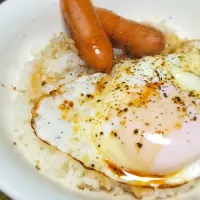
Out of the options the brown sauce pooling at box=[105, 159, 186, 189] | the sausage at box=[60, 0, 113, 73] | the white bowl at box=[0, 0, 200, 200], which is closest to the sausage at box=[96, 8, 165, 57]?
the sausage at box=[60, 0, 113, 73]

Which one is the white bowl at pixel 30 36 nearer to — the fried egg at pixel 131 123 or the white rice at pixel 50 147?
the white rice at pixel 50 147

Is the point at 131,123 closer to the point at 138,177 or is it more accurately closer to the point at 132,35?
the point at 138,177

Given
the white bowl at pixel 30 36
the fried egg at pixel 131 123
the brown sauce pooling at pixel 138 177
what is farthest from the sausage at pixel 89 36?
the brown sauce pooling at pixel 138 177

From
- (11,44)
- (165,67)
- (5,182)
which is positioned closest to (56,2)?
(11,44)

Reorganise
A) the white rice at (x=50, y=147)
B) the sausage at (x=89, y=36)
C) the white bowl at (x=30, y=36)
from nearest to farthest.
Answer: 1. the white bowl at (x=30, y=36)
2. the white rice at (x=50, y=147)
3. the sausage at (x=89, y=36)

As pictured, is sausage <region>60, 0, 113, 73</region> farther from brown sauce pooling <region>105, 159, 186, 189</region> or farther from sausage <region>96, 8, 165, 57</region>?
brown sauce pooling <region>105, 159, 186, 189</region>

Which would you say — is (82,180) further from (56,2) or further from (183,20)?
(183,20)
